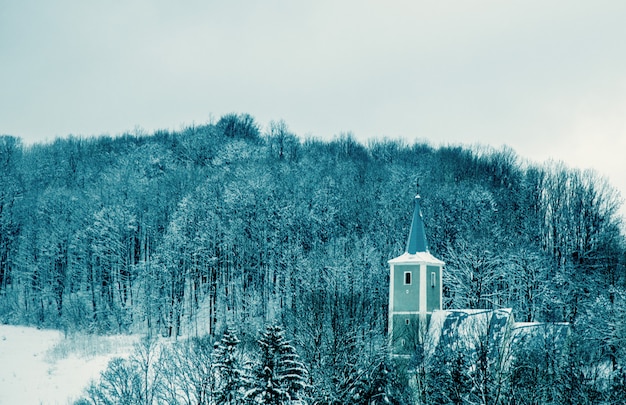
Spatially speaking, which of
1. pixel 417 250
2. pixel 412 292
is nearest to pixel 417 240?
pixel 417 250

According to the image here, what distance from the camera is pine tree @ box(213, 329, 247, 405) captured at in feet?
86.6

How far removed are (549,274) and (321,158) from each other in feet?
98.1

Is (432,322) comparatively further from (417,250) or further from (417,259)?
(417,250)

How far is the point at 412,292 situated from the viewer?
37406mm

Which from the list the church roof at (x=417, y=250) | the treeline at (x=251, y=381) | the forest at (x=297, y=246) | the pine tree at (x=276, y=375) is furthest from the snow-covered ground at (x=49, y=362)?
the church roof at (x=417, y=250)

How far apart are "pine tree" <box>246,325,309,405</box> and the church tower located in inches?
367

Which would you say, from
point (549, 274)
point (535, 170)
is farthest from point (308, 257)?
point (535, 170)

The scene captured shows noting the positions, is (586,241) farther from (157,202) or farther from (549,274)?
(157,202)

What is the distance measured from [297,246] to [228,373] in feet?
81.9

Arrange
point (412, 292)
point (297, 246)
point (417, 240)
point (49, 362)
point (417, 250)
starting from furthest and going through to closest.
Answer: point (297, 246)
point (49, 362)
point (417, 240)
point (417, 250)
point (412, 292)

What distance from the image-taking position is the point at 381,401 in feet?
96.2

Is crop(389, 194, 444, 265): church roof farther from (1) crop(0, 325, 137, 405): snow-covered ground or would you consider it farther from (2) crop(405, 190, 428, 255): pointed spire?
(1) crop(0, 325, 137, 405): snow-covered ground

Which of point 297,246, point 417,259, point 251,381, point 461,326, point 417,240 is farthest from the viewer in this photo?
point 297,246

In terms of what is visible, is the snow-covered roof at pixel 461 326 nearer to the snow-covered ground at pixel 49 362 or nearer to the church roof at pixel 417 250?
the church roof at pixel 417 250
